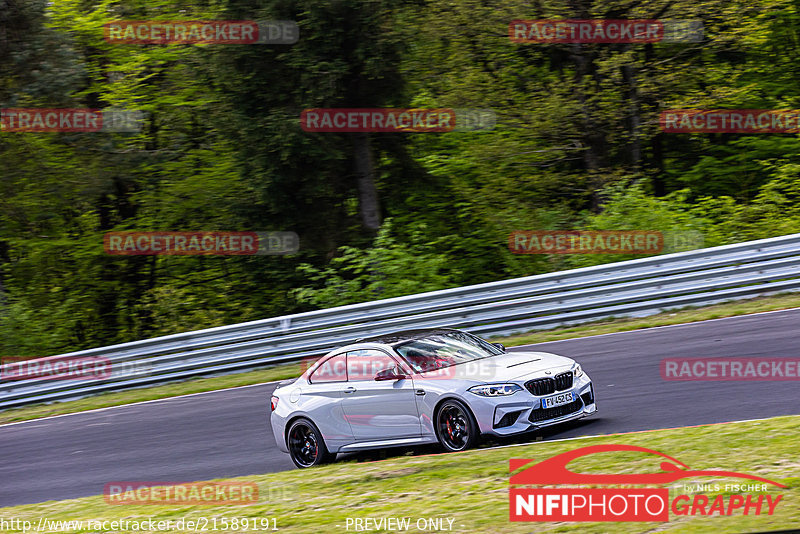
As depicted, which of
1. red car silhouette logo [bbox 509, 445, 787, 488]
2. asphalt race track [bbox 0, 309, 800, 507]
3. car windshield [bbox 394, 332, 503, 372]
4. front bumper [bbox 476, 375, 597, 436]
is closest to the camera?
red car silhouette logo [bbox 509, 445, 787, 488]

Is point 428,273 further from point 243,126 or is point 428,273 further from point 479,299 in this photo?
point 243,126

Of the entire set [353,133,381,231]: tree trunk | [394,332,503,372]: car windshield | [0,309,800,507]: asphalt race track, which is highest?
[353,133,381,231]: tree trunk

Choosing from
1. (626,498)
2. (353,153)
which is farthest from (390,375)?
(353,153)

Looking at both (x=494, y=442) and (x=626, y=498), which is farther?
(x=494, y=442)

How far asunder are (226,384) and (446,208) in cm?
1192

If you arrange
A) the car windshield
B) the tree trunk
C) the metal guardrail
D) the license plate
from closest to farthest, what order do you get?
the license plate → the car windshield → the metal guardrail → the tree trunk

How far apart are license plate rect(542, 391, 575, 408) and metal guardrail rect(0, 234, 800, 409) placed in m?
7.10

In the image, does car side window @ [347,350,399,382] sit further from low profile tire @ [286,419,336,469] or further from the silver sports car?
low profile tire @ [286,419,336,469]

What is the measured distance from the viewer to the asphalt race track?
951 centimetres

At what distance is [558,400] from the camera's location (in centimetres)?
916

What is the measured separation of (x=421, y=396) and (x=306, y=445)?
1.83m

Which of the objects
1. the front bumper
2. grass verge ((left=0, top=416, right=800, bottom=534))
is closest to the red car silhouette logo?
grass verge ((left=0, top=416, right=800, bottom=534))

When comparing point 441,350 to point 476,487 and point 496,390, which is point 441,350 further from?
point 476,487

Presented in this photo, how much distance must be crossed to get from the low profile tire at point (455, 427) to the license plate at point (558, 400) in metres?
0.76
